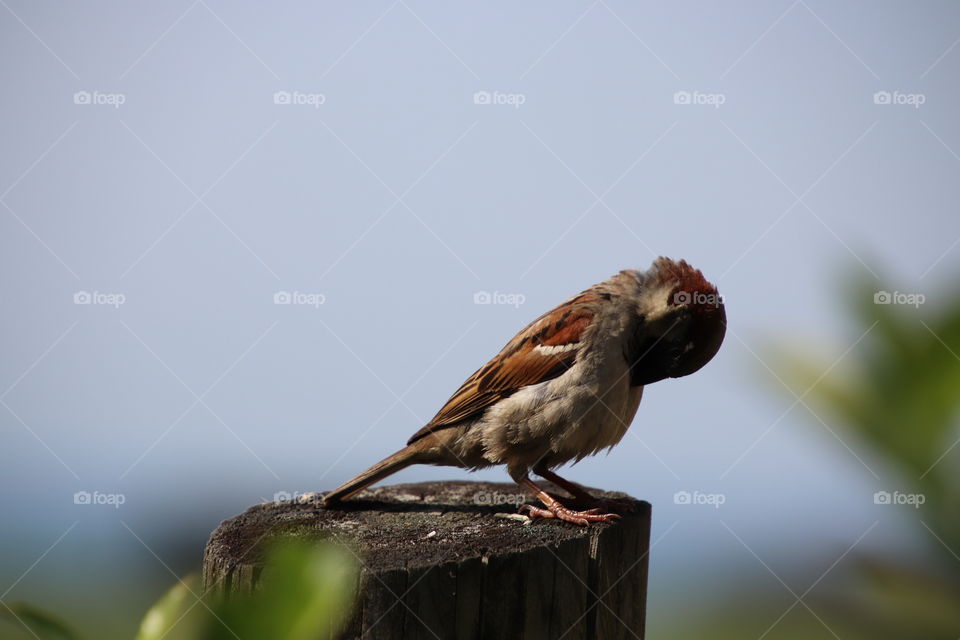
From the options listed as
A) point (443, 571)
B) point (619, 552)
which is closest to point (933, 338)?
point (443, 571)

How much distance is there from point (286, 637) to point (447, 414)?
3770 mm

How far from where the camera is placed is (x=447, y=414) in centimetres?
497

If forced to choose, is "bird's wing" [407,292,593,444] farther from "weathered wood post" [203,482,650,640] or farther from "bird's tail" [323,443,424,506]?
"weathered wood post" [203,482,650,640]

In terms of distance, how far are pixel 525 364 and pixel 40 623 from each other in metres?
3.56

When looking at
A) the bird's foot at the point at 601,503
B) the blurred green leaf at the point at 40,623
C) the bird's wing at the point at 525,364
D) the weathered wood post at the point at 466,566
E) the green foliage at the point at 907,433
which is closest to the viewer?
the green foliage at the point at 907,433

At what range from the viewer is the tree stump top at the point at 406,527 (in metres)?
3.50

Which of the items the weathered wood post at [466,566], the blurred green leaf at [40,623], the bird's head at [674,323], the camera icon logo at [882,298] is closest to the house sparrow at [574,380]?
the bird's head at [674,323]

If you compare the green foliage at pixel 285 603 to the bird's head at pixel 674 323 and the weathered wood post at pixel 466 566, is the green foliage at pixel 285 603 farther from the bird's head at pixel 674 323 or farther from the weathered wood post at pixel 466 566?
the bird's head at pixel 674 323

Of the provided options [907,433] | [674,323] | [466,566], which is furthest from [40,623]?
[674,323]

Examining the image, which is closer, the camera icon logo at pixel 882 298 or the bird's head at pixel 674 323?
the camera icon logo at pixel 882 298

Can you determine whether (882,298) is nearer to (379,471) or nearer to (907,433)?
(907,433)

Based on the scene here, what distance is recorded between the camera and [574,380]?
184 inches

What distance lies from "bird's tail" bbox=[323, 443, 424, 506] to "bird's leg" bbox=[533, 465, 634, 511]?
0.71 meters

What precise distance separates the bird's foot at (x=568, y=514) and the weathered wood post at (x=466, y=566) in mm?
65
